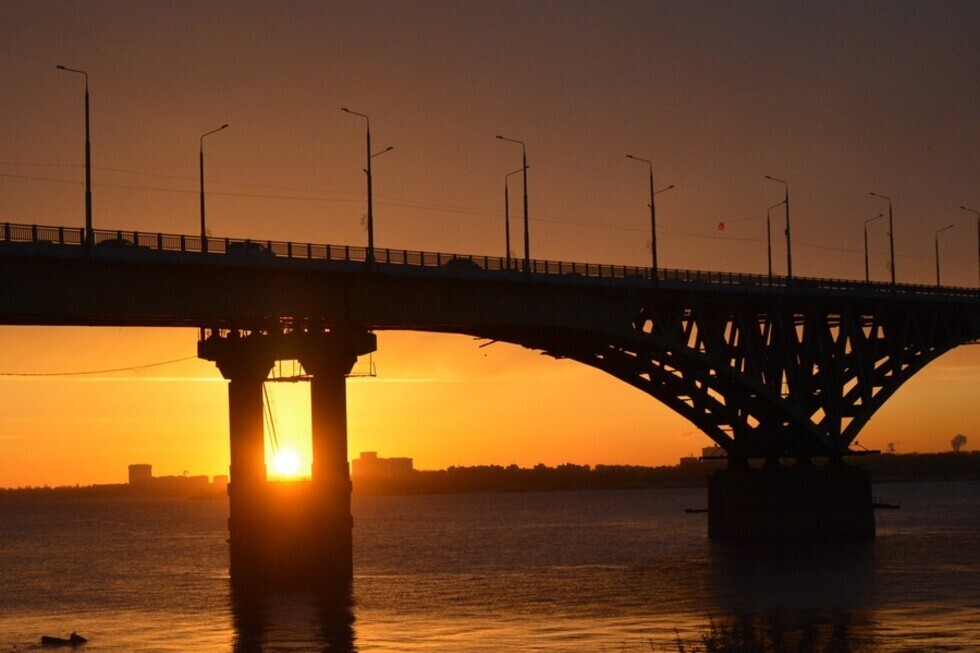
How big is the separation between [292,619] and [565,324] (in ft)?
94.7

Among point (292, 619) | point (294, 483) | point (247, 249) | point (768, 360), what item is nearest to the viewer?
point (292, 619)

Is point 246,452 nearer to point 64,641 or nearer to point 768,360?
point 64,641

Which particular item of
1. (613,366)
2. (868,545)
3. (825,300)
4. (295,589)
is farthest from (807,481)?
(295,589)

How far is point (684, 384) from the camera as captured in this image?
10250 centimetres

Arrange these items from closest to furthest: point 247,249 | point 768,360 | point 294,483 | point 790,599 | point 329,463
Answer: point 790,599
point 247,249
point 329,463
point 294,483
point 768,360

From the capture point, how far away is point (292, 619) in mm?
69688

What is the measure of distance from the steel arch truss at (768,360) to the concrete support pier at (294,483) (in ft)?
56.6

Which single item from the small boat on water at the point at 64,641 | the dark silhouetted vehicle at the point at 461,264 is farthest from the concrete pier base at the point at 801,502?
the small boat on water at the point at 64,641

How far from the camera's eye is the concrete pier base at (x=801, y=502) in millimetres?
115500

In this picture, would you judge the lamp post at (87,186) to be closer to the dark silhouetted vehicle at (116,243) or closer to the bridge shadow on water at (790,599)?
the dark silhouetted vehicle at (116,243)

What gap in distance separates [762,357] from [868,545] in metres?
16.9

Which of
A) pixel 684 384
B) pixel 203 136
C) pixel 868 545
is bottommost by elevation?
pixel 868 545

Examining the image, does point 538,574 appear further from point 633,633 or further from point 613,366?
point 633,633

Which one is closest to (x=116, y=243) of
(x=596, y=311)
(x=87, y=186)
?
(x=87, y=186)
